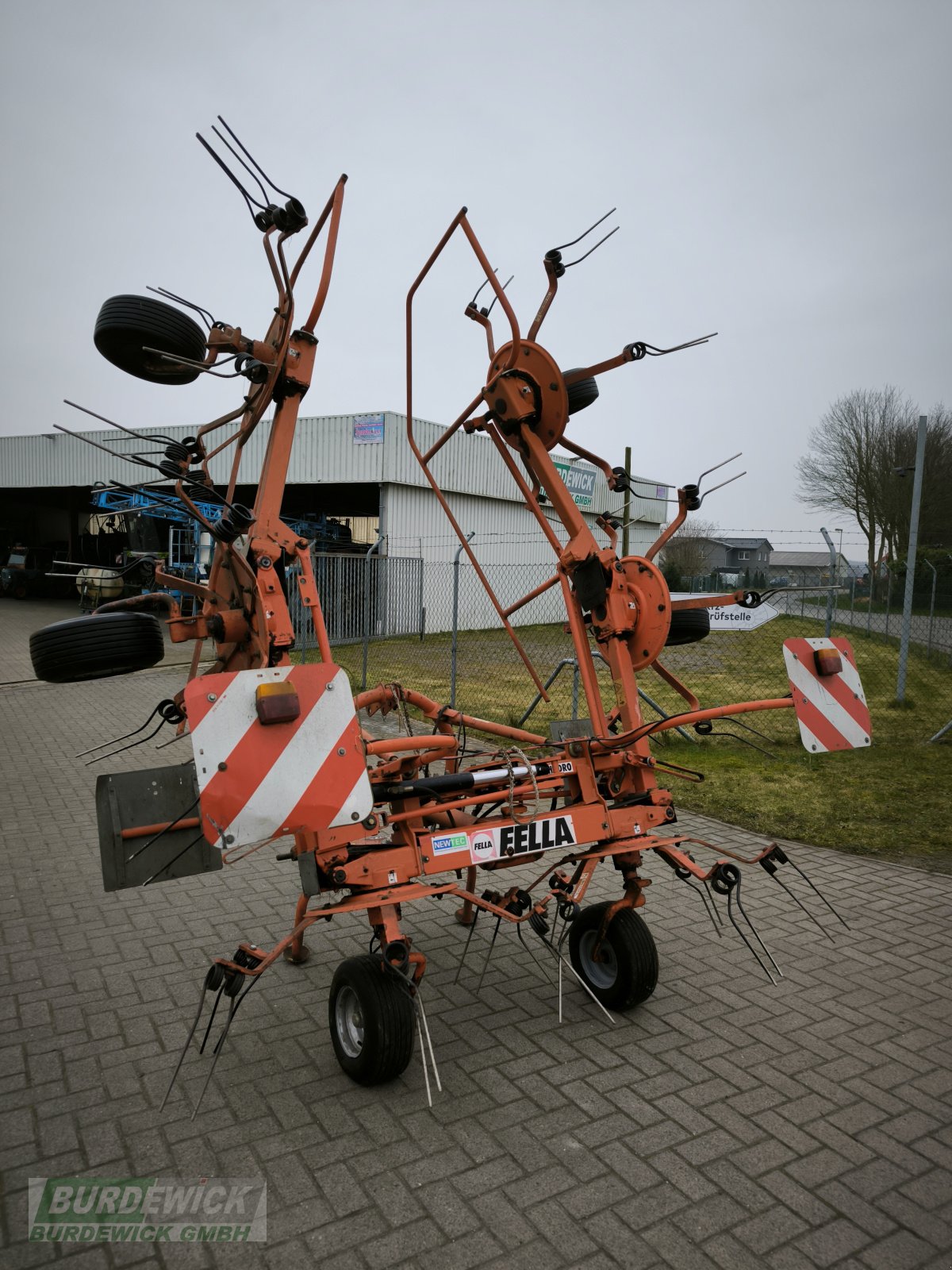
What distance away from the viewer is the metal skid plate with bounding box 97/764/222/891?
3117mm

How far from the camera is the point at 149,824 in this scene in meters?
3.19

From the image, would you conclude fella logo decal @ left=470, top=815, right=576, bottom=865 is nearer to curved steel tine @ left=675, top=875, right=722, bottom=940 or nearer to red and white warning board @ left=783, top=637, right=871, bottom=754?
curved steel tine @ left=675, top=875, right=722, bottom=940

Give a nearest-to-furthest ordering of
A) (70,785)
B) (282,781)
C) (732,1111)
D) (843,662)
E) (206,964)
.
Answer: (282,781) < (732,1111) < (843,662) < (206,964) < (70,785)

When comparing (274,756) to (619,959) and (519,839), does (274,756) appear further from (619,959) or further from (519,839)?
(619,959)

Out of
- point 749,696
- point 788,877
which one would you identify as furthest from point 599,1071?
point 749,696

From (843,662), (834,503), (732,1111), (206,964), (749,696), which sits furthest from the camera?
(834,503)

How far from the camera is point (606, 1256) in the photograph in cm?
222

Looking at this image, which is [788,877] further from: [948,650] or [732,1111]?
[948,650]

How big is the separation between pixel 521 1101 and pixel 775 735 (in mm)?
7005

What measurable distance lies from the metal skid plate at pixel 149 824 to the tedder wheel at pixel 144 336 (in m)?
1.63

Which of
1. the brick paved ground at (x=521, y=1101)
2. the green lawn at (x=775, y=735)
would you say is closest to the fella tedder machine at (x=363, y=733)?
the brick paved ground at (x=521, y=1101)

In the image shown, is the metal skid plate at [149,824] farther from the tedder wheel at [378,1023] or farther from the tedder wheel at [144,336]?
the tedder wheel at [144,336]

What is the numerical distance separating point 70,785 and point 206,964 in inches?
151

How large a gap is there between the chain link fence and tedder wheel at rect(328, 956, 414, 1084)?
429 centimetres
